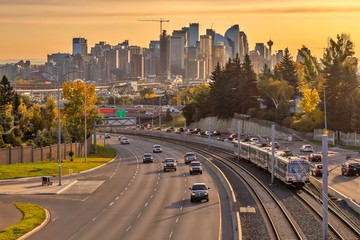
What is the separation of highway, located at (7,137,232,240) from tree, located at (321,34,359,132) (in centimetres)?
3985

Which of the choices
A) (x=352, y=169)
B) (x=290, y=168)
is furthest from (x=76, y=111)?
(x=290, y=168)

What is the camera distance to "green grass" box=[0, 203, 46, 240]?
37419 millimetres

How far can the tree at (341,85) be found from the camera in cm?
10368

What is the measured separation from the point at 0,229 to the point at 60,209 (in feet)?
27.7

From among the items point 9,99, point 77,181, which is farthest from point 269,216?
point 9,99

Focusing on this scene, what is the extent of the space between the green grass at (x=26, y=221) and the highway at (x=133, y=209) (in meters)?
0.81

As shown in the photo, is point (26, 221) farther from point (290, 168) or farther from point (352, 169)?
point (352, 169)

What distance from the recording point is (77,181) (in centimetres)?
6544

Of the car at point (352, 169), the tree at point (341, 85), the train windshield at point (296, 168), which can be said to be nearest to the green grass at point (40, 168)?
the train windshield at point (296, 168)

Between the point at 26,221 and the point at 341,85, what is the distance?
77.1 m

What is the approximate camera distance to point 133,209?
46.0m

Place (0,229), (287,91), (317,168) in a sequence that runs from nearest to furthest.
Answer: (0,229) < (317,168) < (287,91)

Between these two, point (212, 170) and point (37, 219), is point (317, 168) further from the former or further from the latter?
point (37, 219)

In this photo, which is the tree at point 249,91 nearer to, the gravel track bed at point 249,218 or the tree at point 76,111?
the tree at point 76,111
